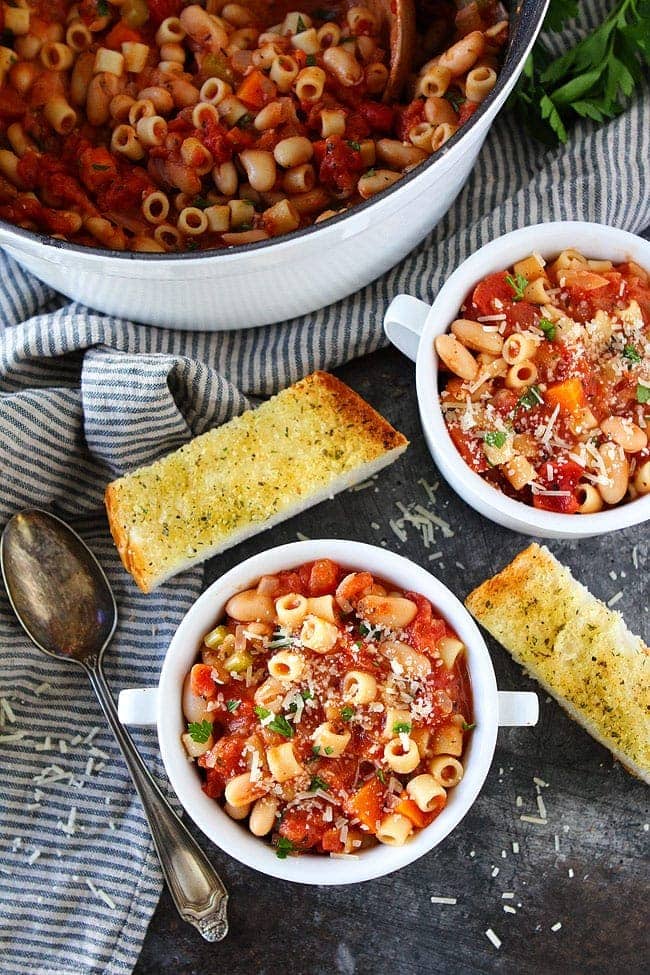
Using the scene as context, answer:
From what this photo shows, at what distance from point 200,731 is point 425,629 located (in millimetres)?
529

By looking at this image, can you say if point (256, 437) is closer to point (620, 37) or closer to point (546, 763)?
point (546, 763)

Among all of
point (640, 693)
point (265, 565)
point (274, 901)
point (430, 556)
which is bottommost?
point (274, 901)

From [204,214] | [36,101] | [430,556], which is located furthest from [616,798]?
[36,101]

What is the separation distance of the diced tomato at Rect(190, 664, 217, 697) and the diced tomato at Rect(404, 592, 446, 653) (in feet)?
1.44

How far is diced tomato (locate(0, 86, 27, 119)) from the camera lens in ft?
7.45

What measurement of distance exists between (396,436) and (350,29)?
988 mm

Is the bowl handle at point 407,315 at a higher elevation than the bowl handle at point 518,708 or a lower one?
higher

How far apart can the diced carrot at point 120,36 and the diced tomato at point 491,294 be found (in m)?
1.04

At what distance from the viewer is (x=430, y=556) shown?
249 centimetres

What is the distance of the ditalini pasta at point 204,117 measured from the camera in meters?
2.21

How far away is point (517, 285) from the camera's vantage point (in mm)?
2195

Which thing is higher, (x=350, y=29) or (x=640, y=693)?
(x=350, y=29)

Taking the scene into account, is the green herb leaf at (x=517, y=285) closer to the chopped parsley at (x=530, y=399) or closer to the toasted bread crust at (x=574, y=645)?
the chopped parsley at (x=530, y=399)

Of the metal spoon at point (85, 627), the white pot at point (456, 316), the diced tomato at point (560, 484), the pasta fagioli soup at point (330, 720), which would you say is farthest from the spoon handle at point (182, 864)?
the diced tomato at point (560, 484)
